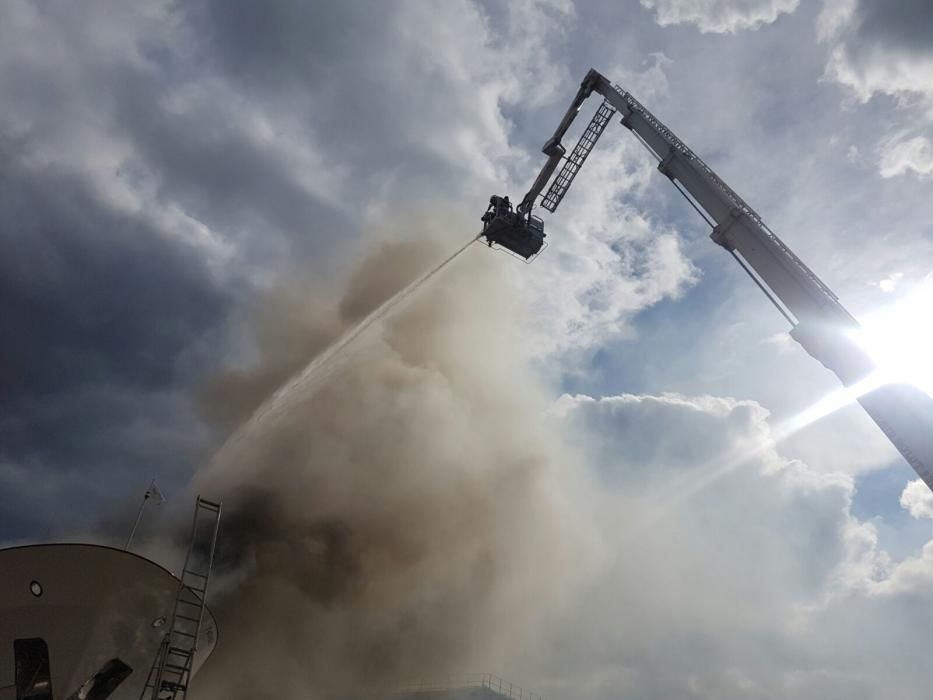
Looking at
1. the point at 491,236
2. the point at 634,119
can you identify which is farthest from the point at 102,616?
the point at 634,119

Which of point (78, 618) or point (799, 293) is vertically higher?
point (799, 293)

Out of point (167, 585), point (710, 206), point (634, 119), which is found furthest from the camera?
point (634, 119)

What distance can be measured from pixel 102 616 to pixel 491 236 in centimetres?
1824

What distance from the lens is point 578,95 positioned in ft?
77.6

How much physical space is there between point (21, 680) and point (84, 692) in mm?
1490

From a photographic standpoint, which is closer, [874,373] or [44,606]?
[874,373]

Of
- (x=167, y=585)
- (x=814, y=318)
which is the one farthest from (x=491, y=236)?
(x=167, y=585)

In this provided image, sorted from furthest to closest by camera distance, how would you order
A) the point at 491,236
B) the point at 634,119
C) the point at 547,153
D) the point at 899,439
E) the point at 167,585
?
the point at 547,153
the point at 491,236
the point at 634,119
the point at 167,585
the point at 899,439

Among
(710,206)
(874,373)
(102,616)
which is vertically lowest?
(102,616)

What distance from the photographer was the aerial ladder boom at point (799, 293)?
11.2 m

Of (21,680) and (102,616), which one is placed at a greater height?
(102,616)

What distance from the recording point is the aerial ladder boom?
11.2 meters

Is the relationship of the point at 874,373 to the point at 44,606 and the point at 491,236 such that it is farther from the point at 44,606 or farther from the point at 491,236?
the point at 44,606

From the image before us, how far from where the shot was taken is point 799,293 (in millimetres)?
13836
